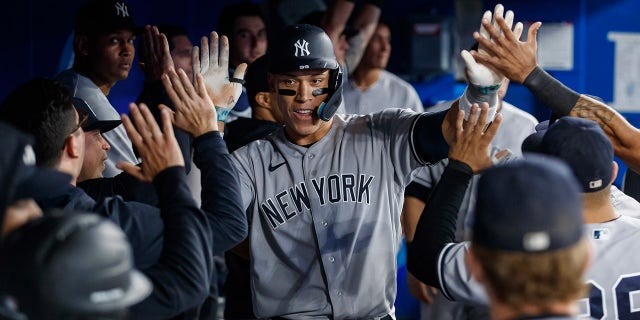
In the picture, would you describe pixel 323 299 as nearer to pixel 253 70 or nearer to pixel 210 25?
pixel 253 70

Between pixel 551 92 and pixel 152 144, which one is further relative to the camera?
pixel 551 92

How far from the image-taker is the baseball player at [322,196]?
317cm

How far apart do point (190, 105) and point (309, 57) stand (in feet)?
2.04

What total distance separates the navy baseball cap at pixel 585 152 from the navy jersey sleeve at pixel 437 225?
0.87ft

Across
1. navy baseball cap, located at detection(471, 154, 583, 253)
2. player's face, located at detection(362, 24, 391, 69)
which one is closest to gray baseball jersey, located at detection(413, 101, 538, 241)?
player's face, located at detection(362, 24, 391, 69)

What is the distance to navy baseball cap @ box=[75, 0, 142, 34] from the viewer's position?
172 inches

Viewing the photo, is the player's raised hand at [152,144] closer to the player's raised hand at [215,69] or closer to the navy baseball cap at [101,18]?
the player's raised hand at [215,69]

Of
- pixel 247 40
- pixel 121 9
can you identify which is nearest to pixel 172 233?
pixel 121 9

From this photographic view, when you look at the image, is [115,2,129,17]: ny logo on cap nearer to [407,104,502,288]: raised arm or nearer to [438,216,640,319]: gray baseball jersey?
[407,104,502,288]: raised arm

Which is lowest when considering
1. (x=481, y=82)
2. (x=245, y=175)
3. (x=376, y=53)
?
(x=376, y=53)

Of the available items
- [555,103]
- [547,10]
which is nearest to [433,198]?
[555,103]

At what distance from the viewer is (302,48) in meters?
3.23

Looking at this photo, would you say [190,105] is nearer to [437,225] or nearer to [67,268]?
[437,225]

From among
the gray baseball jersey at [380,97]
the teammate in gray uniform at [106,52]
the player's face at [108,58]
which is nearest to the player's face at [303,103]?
the teammate in gray uniform at [106,52]
